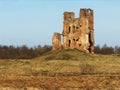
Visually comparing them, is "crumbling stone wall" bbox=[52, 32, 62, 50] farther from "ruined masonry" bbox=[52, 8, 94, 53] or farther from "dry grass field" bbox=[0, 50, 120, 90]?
"dry grass field" bbox=[0, 50, 120, 90]

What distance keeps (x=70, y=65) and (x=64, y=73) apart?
4.66m

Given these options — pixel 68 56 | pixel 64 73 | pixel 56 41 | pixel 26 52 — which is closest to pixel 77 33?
pixel 56 41

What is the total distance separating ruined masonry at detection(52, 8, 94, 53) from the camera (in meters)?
55.5

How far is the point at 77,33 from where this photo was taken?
2215 inches

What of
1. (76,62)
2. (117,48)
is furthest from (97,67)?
(117,48)

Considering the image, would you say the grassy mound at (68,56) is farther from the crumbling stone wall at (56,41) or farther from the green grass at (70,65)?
the crumbling stone wall at (56,41)

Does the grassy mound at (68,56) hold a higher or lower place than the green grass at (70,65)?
higher

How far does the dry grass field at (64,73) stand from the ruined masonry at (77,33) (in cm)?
489

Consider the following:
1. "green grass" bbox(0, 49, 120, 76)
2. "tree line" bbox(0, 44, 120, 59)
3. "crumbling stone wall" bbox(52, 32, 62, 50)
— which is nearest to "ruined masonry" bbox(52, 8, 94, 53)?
"crumbling stone wall" bbox(52, 32, 62, 50)

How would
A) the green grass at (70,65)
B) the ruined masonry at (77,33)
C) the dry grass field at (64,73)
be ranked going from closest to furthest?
the dry grass field at (64,73)
the green grass at (70,65)
the ruined masonry at (77,33)

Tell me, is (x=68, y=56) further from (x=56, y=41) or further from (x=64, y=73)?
(x=64, y=73)

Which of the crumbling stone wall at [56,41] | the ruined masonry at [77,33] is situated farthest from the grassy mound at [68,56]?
the crumbling stone wall at [56,41]

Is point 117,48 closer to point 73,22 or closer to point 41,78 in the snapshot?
point 73,22

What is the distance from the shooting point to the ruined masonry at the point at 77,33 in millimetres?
55469
